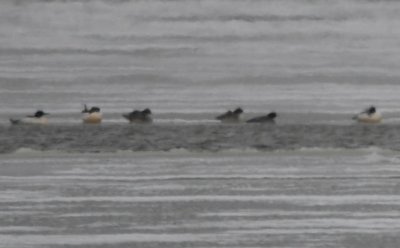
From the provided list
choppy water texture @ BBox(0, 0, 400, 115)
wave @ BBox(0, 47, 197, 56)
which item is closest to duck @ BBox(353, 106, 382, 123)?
choppy water texture @ BBox(0, 0, 400, 115)

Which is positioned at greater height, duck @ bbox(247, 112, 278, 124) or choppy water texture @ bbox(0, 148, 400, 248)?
duck @ bbox(247, 112, 278, 124)

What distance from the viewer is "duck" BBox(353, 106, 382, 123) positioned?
2008cm

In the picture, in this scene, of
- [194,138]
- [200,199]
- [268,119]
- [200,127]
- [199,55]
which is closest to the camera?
[200,199]

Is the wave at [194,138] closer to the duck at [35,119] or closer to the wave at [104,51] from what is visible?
the duck at [35,119]

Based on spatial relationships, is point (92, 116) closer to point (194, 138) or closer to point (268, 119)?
point (268, 119)

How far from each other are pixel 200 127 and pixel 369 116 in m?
2.13

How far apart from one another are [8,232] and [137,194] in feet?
7.00

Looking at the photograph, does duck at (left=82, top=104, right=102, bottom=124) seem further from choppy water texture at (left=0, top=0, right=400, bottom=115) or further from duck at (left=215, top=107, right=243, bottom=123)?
choppy water texture at (left=0, top=0, right=400, bottom=115)

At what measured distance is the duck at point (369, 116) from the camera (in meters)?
20.1

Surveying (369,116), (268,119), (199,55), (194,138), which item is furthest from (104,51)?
(194,138)

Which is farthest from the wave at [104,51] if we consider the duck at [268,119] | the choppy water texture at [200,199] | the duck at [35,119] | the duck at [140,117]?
the choppy water texture at [200,199]

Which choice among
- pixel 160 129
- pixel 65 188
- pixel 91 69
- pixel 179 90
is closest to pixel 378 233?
pixel 65 188

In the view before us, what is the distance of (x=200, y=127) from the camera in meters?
19.7

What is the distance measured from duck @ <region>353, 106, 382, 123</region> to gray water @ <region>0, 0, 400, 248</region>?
0.15 meters
